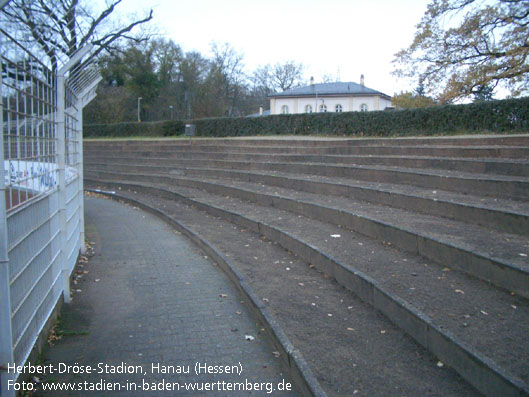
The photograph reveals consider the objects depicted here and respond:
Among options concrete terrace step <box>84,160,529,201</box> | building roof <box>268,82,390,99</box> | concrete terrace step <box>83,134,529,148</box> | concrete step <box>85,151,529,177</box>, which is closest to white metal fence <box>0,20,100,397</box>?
concrete terrace step <box>84,160,529,201</box>

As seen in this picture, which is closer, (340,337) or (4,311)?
(4,311)

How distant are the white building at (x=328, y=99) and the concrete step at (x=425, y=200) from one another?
5263cm

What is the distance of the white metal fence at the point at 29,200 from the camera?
325cm

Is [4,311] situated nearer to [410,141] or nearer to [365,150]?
[365,150]

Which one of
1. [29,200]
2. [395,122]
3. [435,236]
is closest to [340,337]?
[435,236]

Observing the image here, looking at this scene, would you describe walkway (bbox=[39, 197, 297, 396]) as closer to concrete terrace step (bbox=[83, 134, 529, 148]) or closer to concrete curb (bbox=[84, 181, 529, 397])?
concrete curb (bbox=[84, 181, 529, 397])

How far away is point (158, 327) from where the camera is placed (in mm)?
5031

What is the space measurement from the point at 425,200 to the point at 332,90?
5963cm

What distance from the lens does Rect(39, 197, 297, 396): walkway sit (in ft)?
13.0

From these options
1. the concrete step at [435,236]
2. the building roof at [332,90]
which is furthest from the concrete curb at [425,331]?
the building roof at [332,90]

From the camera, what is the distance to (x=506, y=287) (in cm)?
450

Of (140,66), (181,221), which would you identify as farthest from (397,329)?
(140,66)

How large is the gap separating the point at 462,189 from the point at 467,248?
3185 millimetres

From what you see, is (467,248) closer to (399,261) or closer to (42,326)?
(399,261)
